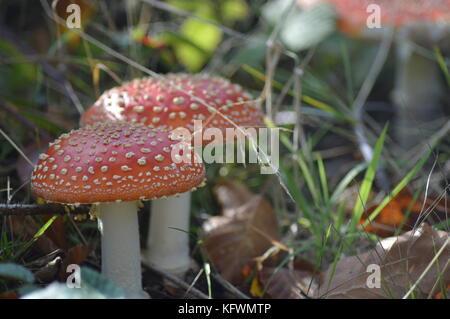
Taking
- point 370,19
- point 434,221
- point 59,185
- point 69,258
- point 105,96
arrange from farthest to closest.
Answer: point 370,19 < point 434,221 < point 105,96 < point 69,258 < point 59,185

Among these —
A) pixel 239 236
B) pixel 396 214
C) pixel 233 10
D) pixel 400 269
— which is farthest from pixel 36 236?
pixel 233 10

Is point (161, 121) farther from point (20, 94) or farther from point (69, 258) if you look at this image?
point (20, 94)

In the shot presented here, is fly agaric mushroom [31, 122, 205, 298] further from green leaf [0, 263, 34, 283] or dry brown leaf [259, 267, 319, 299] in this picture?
dry brown leaf [259, 267, 319, 299]

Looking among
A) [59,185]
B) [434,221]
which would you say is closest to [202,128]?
[59,185]

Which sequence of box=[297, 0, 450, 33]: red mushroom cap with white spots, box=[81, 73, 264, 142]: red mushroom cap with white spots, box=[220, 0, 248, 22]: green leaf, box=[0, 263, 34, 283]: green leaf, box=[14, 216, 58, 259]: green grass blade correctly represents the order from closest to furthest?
1. box=[0, 263, 34, 283]: green leaf
2. box=[14, 216, 58, 259]: green grass blade
3. box=[81, 73, 264, 142]: red mushroom cap with white spots
4. box=[297, 0, 450, 33]: red mushroom cap with white spots
5. box=[220, 0, 248, 22]: green leaf

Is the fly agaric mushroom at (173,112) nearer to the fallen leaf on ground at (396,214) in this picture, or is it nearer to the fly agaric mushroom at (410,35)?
the fallen leaf on ground at (396,214)

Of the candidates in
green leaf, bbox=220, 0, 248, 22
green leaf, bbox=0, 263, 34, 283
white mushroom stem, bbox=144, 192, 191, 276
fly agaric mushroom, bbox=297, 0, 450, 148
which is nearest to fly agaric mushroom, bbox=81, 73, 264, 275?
white mushroom stem, bbox=144, 192, 191, 276

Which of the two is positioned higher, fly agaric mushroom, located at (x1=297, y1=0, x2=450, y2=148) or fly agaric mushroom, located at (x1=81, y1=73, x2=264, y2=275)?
fly agaric mushroom, located at (x1=297, y1=0, x2=450, y2=148)
